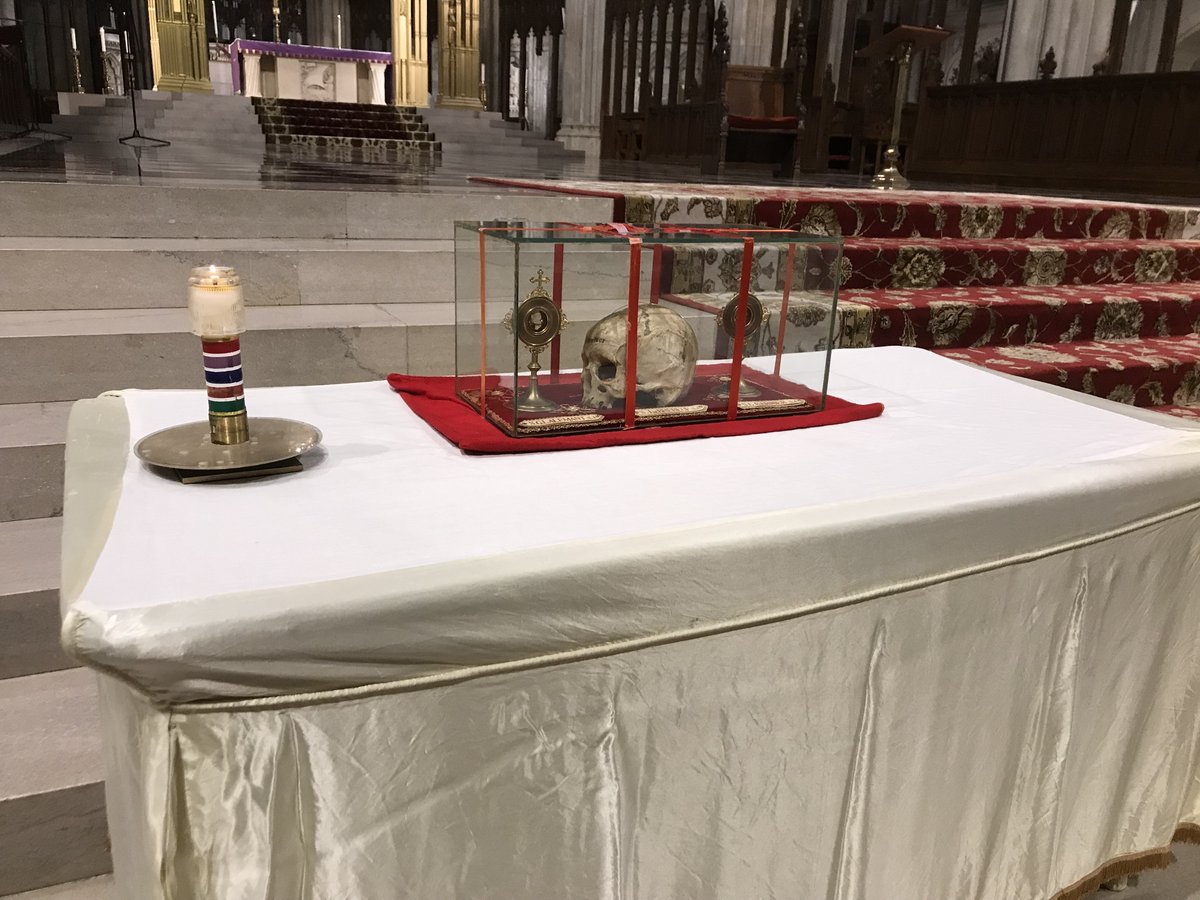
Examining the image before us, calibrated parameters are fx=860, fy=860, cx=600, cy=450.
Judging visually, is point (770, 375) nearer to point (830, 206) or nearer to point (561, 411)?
point (561, 411)

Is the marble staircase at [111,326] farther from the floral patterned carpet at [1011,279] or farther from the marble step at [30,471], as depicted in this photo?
the floral patterned carpet at [1011,279]

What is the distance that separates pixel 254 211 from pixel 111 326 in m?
0.97

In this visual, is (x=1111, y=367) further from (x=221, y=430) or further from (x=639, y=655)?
(x=221, y=430)

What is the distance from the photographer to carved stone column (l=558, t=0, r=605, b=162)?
9.58 metres

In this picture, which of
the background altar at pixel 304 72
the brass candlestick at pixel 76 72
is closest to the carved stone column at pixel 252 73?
the background altar at pixel 304 72

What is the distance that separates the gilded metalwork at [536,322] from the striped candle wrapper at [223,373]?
334 mm

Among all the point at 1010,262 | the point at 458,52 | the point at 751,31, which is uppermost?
the point at 751,31

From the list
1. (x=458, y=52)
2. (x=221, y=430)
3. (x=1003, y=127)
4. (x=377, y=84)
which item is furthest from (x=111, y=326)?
(x=377, y=84)

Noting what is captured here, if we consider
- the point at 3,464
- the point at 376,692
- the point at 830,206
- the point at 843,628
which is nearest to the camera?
the point at 376,692

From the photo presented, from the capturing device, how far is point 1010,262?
12.3 ft

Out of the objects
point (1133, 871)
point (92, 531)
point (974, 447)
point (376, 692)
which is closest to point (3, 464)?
point (92, 531)

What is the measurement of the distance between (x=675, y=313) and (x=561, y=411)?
0.21m

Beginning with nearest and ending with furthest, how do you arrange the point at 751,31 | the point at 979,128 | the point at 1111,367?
the point at 1111,367 < the point at 979,128 < the point at 751,31

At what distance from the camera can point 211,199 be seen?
3.03 metres
